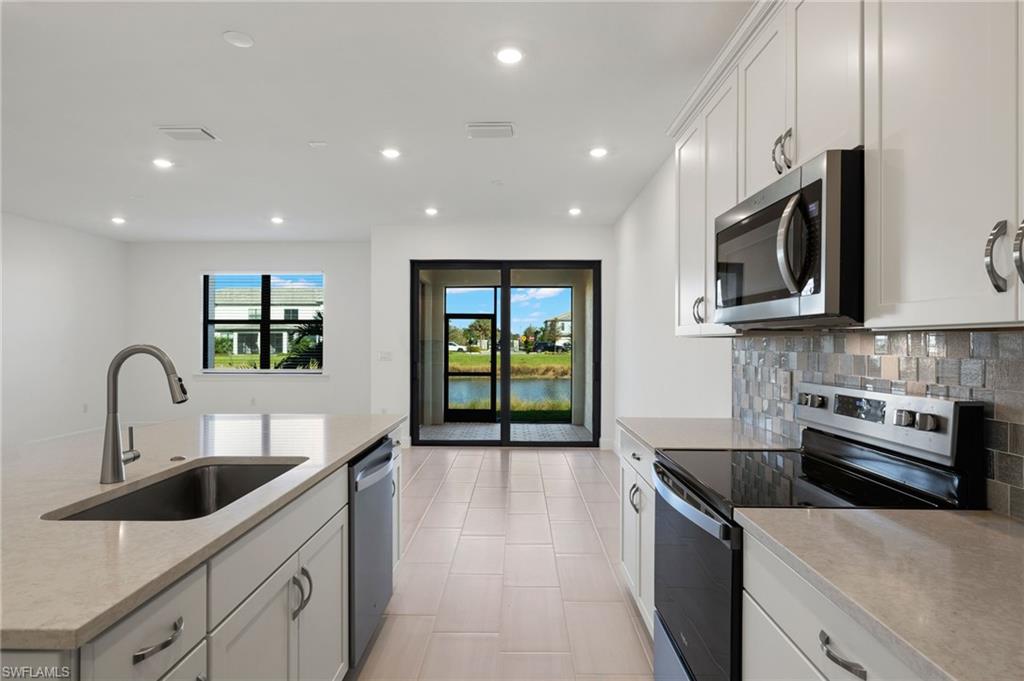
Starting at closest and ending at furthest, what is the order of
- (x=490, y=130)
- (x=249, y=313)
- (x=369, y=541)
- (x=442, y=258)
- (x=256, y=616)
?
(x=256, y=616), (x=369, y=541), (x=490, y=130), (x=442, y=258), (x=249, y=313)

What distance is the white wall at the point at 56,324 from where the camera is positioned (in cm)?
634

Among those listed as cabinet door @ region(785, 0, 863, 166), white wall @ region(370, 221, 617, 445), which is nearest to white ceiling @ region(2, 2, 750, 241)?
cabinet door @ region(785, 0, 863, 166)

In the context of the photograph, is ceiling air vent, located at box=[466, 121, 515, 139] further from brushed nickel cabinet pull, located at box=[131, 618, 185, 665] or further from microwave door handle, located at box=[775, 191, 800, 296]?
brushed nickel cabinet pull, located at box=[131, 618, 185, 665]

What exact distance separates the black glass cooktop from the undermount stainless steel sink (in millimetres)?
1314

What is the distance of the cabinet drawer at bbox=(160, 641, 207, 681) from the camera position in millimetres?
933

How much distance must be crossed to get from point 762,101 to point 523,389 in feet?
16.7

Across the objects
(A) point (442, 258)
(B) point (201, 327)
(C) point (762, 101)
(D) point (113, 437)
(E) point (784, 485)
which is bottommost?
(E) point (784, 485)

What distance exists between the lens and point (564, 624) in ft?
8.00

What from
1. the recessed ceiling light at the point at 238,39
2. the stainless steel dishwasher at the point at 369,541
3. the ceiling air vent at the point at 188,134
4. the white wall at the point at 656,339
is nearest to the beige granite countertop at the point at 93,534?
the stainless steel dishwasher at the point at 369,541

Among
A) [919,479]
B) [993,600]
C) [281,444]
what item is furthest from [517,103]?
[993,600]

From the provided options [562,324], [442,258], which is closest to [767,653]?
[562,324]

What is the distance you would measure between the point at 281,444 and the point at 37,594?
121cm

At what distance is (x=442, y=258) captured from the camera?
258 inches

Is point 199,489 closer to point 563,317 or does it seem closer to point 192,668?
point 192,668
